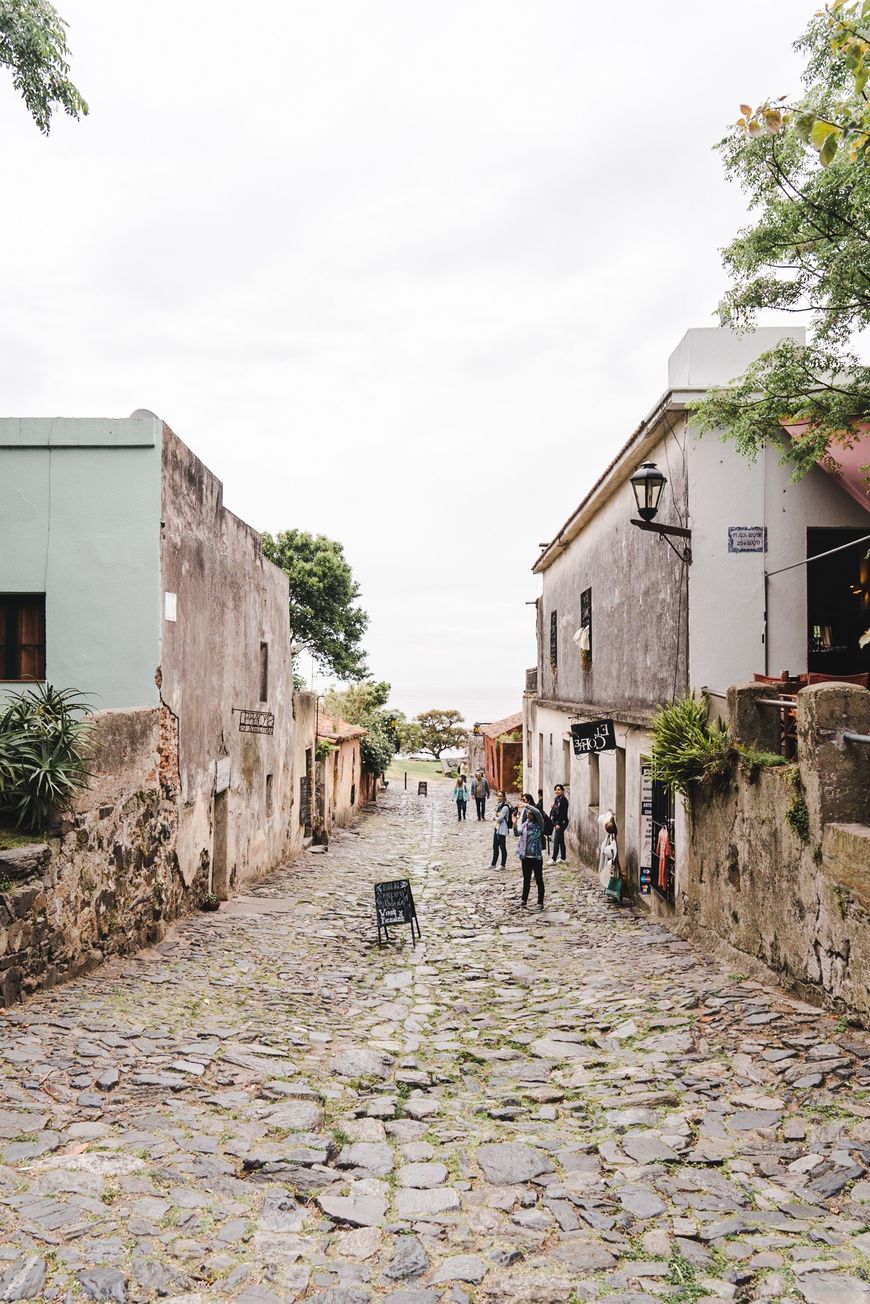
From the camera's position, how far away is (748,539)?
10.5 meters

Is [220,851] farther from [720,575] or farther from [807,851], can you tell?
[807,851]

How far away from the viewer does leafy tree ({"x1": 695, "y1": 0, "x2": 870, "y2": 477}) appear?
7836 millimetres

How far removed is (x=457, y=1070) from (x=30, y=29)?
42.4 ft

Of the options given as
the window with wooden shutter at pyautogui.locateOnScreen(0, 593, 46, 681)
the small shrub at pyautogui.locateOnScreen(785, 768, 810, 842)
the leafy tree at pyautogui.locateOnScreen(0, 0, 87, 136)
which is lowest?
the small shrub at pyautogui.locateOnScreen(785, 768, 810, 842)

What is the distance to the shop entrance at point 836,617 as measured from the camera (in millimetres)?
11061

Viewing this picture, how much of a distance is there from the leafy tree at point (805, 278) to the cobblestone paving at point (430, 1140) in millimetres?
5537

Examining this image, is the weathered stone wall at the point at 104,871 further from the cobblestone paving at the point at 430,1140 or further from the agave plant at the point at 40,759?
the cobblestone paving at the point at 430,1140

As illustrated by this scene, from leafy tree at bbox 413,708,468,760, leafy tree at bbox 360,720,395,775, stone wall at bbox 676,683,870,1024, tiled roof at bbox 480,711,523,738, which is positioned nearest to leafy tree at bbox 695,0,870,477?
stone wall at bbox 676,683,870,1024

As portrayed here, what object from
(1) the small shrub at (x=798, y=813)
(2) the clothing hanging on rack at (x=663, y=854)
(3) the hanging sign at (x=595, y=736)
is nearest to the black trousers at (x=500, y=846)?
(3) the hanging sign at (x=595, y=736)

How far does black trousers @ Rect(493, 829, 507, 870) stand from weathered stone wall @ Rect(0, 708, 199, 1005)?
788cm

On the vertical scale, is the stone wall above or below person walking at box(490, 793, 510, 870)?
above

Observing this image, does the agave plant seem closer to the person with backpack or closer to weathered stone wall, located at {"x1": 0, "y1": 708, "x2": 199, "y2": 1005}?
weathered stone wall, located at {"x1": 0, "y1": 708, "x2": 199, "y2": 1005}

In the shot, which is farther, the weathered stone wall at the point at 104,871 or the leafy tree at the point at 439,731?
the leafy tree at the point at 439,731

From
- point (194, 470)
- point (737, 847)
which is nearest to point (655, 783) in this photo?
point (737, 847)
